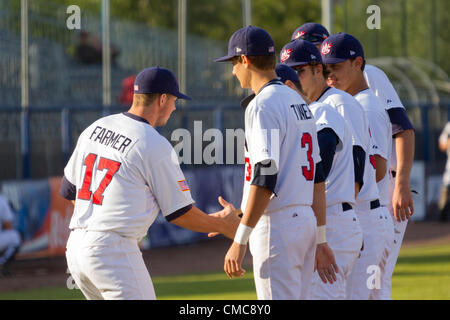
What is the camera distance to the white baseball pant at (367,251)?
5.95 m

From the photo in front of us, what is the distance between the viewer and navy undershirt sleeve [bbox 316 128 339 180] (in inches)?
204

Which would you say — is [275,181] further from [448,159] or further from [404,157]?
[448,159]

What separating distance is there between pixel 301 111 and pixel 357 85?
1.62 m

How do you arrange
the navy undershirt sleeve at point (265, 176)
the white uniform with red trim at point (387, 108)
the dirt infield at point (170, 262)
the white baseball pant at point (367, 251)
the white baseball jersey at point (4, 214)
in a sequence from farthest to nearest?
the white baseball jersey at point (4, 214)
the dirt infield at point (170, 262)
the white uniform with red trim at point (387, 108)
the white baseball pant at point (367, 251)
the navy undershirt sleeve at point (265, 176)

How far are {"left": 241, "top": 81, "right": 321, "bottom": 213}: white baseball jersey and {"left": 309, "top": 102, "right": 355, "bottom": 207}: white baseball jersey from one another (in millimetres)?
375

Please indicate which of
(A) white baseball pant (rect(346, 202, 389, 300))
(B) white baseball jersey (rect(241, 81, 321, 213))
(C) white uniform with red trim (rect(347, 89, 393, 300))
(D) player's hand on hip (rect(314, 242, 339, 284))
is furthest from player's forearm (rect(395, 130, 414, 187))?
(B) white baseball jersey (rect(241, 81, 321, 213))

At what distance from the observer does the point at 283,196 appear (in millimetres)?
4824

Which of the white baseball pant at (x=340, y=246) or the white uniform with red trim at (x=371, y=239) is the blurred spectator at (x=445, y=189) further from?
the white baseball pant at (x=340, y=246)

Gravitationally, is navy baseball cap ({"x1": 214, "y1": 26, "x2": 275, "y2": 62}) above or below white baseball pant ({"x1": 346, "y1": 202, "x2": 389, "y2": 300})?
above

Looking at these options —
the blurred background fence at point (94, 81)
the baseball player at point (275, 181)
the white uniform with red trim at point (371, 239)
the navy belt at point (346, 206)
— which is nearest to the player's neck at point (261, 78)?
the baseball player at point (275, 181)

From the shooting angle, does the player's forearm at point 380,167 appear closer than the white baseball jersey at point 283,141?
No

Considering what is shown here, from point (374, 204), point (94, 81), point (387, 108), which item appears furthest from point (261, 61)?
point (94, 81)

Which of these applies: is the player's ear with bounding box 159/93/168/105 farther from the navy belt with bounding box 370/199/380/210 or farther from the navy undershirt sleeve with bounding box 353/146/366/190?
the navy belt with bounding box 370/199/380/210

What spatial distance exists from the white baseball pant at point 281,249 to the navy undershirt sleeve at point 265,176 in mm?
245
